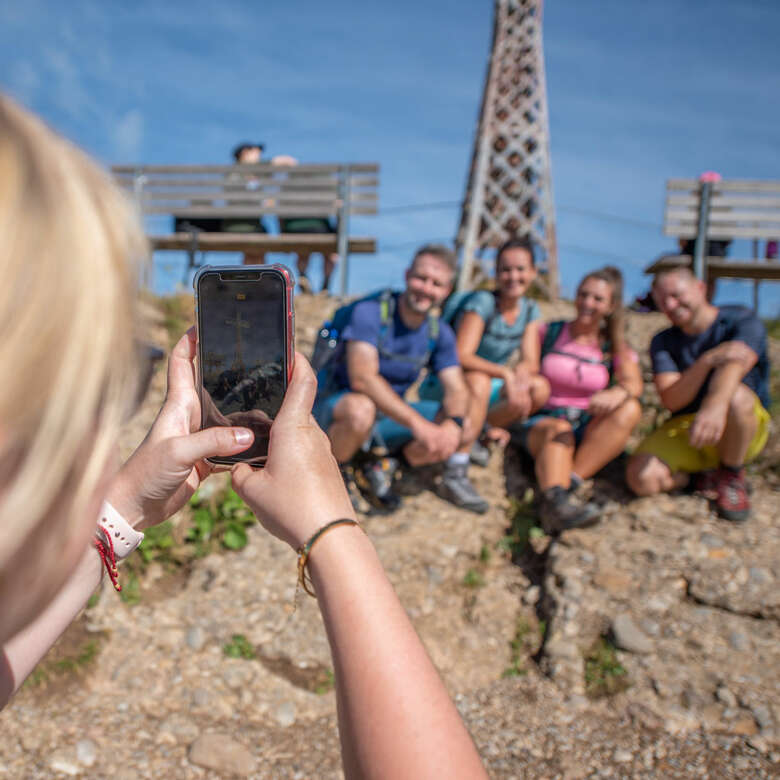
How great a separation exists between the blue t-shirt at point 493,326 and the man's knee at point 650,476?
1.23 meters

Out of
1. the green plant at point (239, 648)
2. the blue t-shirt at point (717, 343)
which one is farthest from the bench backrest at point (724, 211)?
the green plant at point (239, 648)

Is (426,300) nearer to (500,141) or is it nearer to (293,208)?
(293,208)

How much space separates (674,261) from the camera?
24.9 ft

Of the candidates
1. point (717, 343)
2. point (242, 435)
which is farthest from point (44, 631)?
point (717, 343)

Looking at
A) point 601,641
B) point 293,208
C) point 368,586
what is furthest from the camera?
point 293,208

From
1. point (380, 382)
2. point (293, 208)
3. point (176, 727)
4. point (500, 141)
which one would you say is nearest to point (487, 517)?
point (380, 382)

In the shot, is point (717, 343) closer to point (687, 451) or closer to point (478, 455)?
point (687, 451)

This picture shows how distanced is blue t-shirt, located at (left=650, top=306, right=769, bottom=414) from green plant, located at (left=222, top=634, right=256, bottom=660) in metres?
3.19

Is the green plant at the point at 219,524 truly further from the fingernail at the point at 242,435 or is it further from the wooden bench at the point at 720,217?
the wooden bench at the point at 720,217

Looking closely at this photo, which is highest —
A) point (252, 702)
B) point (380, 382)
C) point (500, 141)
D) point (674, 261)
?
point (500, 141)

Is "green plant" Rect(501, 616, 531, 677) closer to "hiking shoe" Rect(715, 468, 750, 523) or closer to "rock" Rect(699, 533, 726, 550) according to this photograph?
"rock" Rect(699, 533, 726, 550)

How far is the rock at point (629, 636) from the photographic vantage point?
11.4 feet

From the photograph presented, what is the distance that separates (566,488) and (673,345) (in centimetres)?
128

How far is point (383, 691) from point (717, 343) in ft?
14.2
